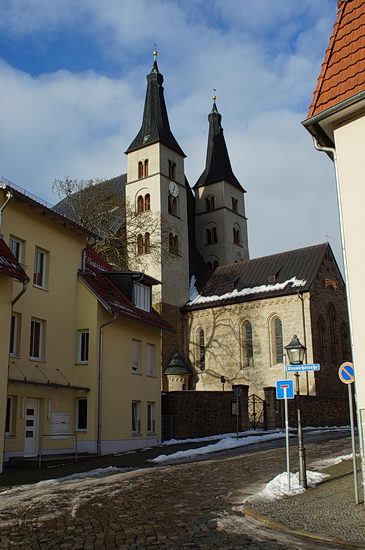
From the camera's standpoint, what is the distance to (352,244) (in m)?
10.5

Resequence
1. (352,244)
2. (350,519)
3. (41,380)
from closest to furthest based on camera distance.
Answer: (350,519) < (352,244) < (41,380)

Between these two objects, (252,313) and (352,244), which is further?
(252,313)

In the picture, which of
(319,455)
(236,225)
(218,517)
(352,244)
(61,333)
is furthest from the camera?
(236,225)

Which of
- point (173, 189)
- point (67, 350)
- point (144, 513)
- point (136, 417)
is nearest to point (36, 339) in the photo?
point (67, 350)

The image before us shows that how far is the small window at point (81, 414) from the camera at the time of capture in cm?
2258

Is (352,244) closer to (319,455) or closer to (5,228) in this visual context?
(319,455)

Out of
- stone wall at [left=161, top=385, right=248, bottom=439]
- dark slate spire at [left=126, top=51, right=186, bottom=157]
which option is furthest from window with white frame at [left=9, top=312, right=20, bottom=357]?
dark slate spire at [left=126, top=51, right=186, bottom=157]

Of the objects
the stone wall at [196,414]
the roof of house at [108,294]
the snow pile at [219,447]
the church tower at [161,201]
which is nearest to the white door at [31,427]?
the snow pile at [219,447]

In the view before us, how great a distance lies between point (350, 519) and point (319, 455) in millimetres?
10059

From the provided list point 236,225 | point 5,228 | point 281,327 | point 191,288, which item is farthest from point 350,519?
point 236,225

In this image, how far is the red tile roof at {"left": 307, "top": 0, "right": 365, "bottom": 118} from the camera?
10.4 metres

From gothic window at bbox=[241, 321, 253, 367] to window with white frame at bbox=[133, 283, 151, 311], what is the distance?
16845 mm

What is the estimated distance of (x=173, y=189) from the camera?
50969mm

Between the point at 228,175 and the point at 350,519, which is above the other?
the point at 228,175
